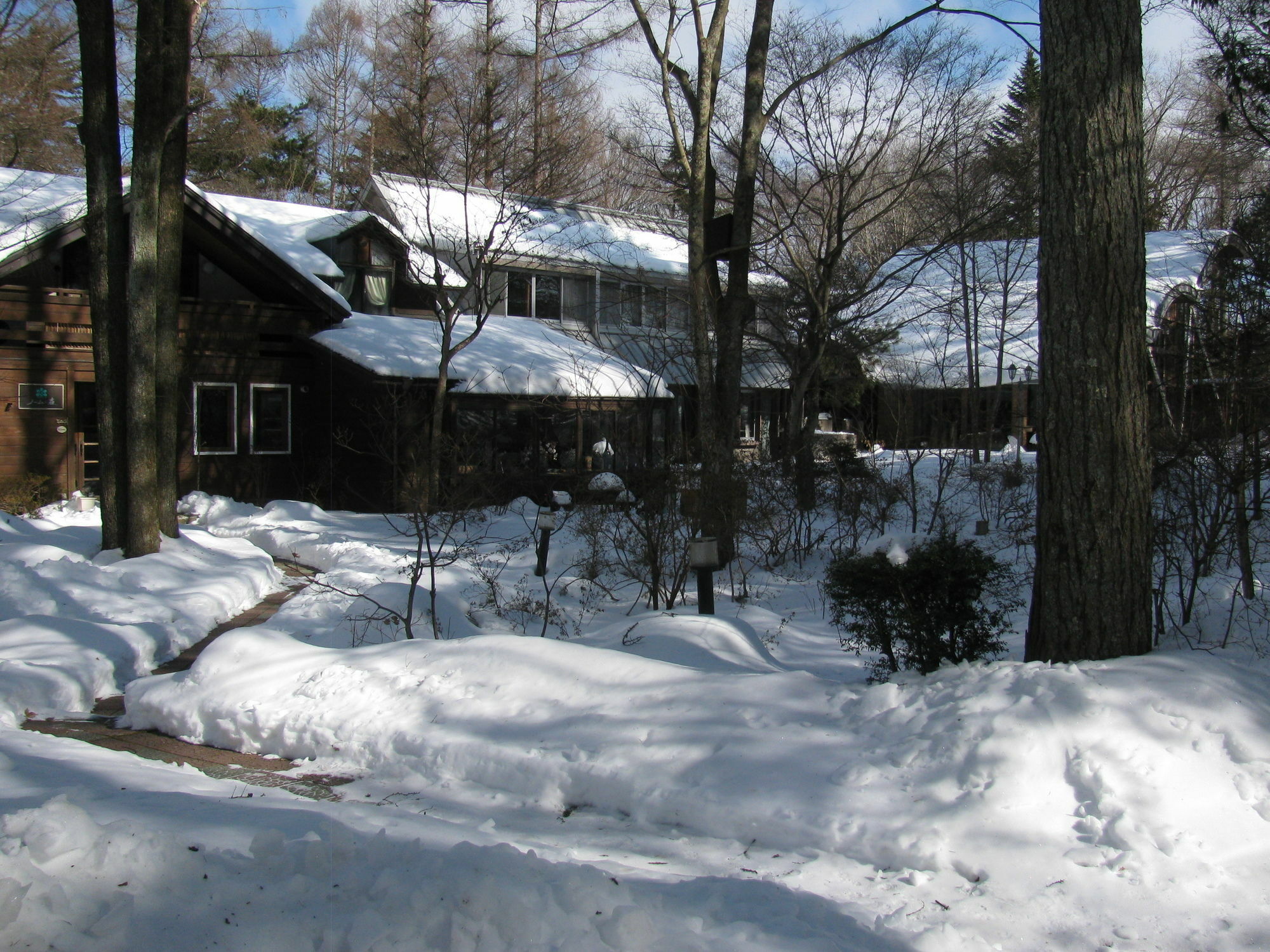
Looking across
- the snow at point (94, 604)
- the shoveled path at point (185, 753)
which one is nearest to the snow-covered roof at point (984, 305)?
the snow at point (94, 604)

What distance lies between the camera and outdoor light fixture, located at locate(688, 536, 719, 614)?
7770 millimetres

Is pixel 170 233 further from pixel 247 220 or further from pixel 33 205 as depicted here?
pixel 247 220

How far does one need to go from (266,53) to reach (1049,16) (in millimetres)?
10599

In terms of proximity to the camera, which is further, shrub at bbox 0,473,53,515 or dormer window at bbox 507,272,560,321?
dormer window at bbox 507,272,560,321

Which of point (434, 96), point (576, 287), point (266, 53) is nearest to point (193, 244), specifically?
point (266, 53)

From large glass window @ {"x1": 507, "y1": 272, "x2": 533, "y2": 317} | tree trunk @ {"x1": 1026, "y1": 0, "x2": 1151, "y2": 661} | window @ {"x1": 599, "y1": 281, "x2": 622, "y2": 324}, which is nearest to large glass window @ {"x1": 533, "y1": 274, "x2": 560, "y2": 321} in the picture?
large glass window @ {"x1": 507, "y1": 272, "x2": 533, "y2": 317}

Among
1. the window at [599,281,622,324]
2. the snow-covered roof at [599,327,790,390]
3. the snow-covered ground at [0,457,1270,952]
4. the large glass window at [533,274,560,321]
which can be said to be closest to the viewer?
the snow-covered ground at [0,457,1270,952]

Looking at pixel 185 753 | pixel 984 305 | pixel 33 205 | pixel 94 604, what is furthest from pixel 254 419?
pixel 984 305

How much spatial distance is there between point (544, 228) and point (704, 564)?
63.3 ft

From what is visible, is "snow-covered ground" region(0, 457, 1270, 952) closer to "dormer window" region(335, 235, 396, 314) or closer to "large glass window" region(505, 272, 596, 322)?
"dormer window" region(335, 235, 396, 314)

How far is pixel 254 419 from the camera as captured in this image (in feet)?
62.2

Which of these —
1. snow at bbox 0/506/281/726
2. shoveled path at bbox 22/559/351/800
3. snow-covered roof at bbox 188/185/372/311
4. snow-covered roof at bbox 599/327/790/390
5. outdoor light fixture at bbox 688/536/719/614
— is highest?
snow-covered roof at bbox 188/185/372/311

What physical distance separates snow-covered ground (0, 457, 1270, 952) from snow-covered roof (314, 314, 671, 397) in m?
12.1

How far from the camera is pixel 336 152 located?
3894 centimetres
